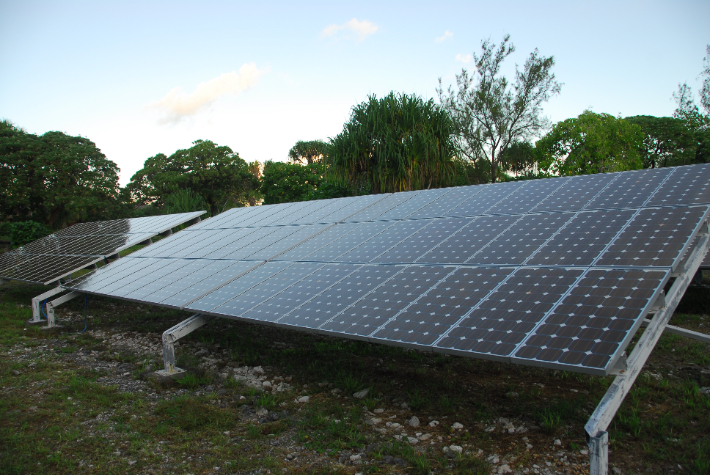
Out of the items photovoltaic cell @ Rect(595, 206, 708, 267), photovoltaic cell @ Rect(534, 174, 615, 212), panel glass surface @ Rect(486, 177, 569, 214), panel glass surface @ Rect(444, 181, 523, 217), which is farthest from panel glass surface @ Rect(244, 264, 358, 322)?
photovoltaic cell @ Rect(595, 206, 708, 267)

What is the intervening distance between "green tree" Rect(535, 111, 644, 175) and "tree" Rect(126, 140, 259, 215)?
35793 mm

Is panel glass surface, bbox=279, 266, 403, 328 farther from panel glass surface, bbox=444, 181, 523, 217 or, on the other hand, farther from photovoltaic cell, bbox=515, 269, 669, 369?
photovoltaic cell, bbox=515, 269, 669, 369

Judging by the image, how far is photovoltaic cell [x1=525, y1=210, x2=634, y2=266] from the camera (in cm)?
600

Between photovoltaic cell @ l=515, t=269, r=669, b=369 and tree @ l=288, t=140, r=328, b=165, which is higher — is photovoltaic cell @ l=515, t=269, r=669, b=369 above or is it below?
below

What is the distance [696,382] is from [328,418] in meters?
5.63

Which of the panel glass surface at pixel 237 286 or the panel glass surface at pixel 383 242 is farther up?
the panel glass surface at pixel 383 242

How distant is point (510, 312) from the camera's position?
532cm

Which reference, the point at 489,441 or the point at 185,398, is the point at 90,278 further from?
the point at 489,441

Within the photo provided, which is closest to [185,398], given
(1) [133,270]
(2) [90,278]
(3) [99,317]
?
(1) [133,270]

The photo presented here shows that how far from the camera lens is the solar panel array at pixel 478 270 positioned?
4848mm

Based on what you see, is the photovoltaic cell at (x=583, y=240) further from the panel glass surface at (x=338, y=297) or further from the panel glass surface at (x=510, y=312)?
the panel glass surface at (x=338, y=297)

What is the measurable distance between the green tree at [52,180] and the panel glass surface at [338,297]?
128 feet

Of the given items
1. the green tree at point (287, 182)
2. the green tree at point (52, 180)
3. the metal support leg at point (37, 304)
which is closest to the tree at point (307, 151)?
the green tree at point (287, 182)

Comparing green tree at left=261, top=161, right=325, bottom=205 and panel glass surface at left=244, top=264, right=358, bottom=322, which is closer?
panel glass surface at left=244, top=264, right=358, bottom=322
